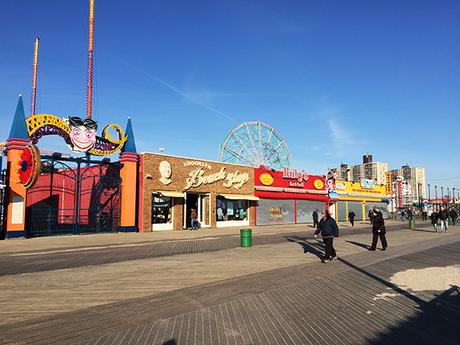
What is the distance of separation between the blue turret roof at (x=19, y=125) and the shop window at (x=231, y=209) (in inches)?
657

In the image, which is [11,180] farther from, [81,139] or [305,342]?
[305,342]

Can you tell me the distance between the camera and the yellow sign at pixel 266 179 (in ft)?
120

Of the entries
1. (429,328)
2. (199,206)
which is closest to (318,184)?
(199,206)

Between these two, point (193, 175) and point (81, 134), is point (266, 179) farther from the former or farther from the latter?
point (81, 134)

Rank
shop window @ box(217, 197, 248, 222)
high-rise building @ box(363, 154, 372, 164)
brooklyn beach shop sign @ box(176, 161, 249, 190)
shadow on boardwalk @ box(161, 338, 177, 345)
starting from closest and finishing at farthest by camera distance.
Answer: shadow on boardwalk @ box(161, 338, 177, 345) < brooklyn beach shop sign @ box(176, 161, 249, 190) < shop window @ box(217, 197, 248, 222) < high-rise building @ box(363, 154, 372, 164)

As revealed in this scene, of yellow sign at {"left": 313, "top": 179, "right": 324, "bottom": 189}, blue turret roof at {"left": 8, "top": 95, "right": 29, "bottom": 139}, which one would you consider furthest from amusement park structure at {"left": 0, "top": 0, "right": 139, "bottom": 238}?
yellow sign at {"left": 313, "top": 179, "right": 324, "bottom": 189}

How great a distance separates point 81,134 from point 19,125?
12.5 feet

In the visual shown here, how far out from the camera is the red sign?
120 feet

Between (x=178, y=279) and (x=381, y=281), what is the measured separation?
17.1 feet

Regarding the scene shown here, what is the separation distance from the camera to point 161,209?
28.0 meters

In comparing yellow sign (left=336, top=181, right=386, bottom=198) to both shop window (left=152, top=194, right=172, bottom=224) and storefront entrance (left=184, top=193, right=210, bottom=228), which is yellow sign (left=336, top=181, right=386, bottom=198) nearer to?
storefront entrance (left=184, top=193, right=210, bottom=228)

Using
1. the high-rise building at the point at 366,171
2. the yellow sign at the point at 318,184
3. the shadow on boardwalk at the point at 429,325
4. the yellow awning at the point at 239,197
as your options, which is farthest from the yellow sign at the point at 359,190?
the high-rise building at the point at 366,171

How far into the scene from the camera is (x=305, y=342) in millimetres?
4785

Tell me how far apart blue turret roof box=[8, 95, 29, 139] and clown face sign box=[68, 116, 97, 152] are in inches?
110
